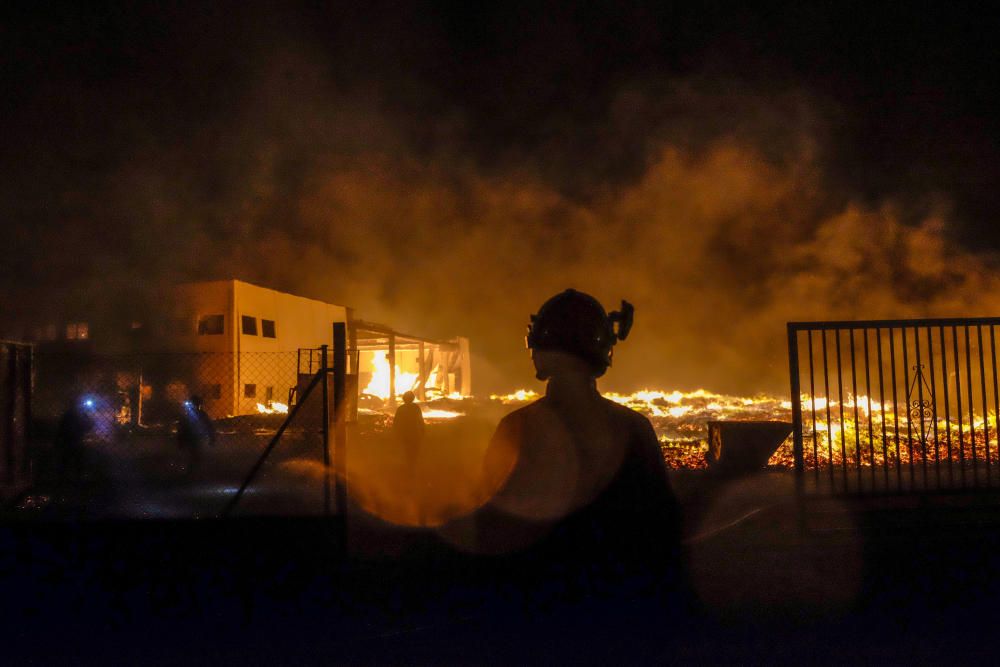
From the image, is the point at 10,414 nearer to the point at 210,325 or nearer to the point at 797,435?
the point at 797,435

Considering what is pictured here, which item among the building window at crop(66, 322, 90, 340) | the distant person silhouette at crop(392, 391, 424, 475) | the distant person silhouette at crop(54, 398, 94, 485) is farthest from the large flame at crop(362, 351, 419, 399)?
the distant person silhouette at crop(54, 398, 94, 485)

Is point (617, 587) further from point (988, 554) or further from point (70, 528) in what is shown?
point (988, 554)

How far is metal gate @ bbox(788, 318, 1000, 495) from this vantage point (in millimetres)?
6867

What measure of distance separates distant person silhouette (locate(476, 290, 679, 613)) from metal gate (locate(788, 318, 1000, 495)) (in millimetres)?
5446

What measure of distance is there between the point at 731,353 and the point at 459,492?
23788mm

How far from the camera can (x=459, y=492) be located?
945cm

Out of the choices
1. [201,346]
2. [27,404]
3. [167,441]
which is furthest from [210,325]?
[27,404]

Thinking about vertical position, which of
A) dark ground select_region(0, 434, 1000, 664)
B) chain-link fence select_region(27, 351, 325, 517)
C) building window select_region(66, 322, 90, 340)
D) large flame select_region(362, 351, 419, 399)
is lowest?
dark ground select_region(0, 434, 1000, 664)

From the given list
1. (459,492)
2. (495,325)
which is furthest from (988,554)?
(495,325)

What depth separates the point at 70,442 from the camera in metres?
10.1

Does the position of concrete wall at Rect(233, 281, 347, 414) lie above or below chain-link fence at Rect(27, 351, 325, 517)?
above

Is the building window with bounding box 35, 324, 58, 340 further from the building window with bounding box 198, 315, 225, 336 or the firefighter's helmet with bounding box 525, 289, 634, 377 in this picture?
the firefighter's helmet with bounding box 525, 289, 634, 377

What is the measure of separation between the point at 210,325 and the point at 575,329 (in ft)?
79.2

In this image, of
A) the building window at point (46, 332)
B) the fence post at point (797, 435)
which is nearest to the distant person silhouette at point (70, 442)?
the fence post at point (797, 435)
